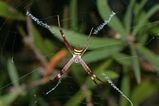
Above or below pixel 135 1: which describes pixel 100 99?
below

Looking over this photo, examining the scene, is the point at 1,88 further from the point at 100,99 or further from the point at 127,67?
the point at 127,67

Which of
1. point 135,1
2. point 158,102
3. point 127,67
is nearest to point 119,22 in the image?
point 135,1

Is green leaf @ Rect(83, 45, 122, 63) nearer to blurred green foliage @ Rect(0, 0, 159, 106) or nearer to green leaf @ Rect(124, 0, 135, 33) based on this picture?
blurred green foliage @ Rect(0, 0, 159, 106)

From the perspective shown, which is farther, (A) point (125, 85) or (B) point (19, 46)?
(B) point (19, 46)

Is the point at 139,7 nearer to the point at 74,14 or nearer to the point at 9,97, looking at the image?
the point at 74,14

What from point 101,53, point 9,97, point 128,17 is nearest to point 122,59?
point 101,53

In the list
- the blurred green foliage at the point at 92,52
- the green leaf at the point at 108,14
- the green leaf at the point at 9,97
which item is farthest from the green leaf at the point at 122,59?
the green leaf at the point at 9,97

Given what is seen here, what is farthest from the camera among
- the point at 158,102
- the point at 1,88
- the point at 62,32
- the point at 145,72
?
the point at 158,102

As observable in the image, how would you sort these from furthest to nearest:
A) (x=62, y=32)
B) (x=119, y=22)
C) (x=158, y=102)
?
(x=158, y=102) → (x=119, y=22) → (x=62, y=32)
